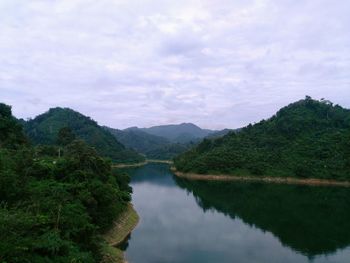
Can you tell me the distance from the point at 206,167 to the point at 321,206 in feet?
101

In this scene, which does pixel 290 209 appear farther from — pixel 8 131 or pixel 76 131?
pixel 76 131

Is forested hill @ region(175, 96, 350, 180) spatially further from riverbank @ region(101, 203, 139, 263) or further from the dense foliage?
the dense foliage

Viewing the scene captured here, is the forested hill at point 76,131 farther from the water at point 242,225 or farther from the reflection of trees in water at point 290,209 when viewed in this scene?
the water at point 242,225

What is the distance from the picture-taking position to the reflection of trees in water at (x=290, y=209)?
3009 cm

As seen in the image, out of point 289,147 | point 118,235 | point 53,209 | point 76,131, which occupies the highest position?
point 76,131

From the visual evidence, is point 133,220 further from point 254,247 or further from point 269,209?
point 269,209

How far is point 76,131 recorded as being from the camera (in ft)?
393

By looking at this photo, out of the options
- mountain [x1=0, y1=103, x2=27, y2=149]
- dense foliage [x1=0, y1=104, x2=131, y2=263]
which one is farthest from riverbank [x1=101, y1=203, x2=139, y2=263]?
mountain [x1=0, y1=103, x2=27, y2=149]

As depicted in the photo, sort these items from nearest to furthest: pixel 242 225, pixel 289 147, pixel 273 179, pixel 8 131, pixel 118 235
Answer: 1. pixel 118 235
2. pixel 242 225
3. pixel 8 131
4. pixel 273 179
5. pixel 289 147

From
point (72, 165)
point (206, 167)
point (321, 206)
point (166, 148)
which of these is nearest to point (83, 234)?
point (72, 165)

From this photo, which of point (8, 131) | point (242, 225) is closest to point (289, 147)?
point (242, 225)

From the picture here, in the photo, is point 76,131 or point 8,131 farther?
point 76,131

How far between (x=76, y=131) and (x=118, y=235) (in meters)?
97.3

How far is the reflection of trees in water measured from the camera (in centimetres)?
3009
